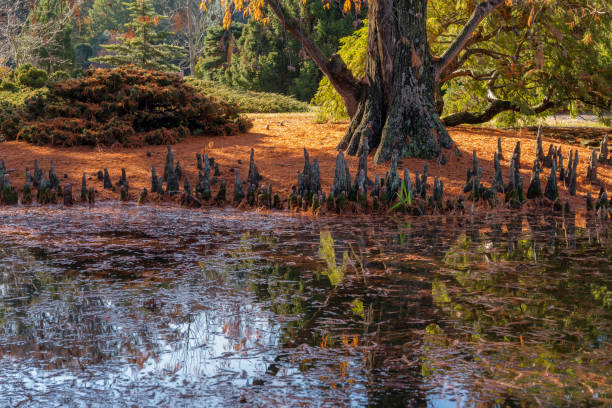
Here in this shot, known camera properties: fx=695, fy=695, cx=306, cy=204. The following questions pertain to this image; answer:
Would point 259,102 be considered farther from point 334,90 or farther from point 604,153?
point 604,153

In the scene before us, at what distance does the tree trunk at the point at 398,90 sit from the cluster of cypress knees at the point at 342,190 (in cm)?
152

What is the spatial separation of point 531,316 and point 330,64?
9.15 meters

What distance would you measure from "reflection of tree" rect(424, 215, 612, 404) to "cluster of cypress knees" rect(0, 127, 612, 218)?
8.64 feet

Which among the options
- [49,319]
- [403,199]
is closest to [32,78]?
[403,199]

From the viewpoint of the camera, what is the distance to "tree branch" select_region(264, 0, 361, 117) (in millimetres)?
13117

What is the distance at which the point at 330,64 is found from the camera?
13.4 metres

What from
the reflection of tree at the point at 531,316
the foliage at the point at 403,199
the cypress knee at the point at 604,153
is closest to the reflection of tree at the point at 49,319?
the reflection of tree at the point at 531,316

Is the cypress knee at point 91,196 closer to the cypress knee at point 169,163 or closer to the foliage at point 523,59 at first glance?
the cypress knee at point 169,163

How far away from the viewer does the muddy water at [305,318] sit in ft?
12.3

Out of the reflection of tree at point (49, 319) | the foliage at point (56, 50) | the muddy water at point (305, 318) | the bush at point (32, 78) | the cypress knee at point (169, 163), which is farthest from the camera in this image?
the foliage at point (56, 50)

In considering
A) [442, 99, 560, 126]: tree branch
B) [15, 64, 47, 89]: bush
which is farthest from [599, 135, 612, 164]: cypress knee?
[15, 64, 47, 89]: bush

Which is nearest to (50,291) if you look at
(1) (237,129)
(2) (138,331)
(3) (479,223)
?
(2) (138,331)

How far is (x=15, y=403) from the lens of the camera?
354 cm

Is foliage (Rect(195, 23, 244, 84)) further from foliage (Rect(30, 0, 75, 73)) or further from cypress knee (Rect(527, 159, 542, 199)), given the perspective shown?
cypress knee (Rect(527, 159, 542, 199))
